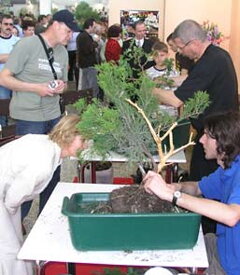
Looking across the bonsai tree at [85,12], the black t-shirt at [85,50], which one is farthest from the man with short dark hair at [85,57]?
the bonsai tree at [85,12]

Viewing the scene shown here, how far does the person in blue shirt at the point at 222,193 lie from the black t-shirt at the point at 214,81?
694 millimetres

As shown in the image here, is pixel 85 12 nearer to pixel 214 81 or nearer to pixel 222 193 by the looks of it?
pixel 214 81

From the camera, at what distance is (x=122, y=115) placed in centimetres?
144

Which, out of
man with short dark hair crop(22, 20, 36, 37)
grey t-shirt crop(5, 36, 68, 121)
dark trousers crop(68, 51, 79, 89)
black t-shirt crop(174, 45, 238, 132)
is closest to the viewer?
black t-shirt crop(174, 45, 238, 132)

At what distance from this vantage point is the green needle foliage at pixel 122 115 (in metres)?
1.39

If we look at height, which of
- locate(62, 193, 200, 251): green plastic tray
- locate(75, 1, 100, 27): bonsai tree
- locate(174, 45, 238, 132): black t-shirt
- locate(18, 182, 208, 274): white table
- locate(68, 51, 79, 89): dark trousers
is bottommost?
locate(68, 51, 79, 89): dark trousers

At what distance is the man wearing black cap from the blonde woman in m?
0.79

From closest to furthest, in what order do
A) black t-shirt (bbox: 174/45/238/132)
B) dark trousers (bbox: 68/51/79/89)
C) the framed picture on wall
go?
black t-shirt (bbox: 174/45/238/132)
the framed picture on wall
dark trousers (bbox: 68/51/79/89)

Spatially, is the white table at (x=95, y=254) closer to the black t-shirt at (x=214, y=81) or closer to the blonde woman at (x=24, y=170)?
the blonde woman at (x=24, y=170)

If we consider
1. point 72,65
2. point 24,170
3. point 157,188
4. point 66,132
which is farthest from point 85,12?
point 157,188

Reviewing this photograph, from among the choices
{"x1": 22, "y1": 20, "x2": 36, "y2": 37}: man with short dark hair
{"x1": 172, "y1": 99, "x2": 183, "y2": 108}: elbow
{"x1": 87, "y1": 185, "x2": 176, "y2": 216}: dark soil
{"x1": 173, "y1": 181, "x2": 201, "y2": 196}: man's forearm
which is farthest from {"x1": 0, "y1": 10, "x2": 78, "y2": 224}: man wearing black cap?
{"x1": 22, "y1": 20, "x2": 36, "y2": 37}: man with short dark hair

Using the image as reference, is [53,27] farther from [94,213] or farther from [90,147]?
[94,213]

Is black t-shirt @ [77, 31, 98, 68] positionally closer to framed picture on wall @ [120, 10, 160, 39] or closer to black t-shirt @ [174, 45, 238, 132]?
framed picture on wall @ [120, 10, 160, 39]

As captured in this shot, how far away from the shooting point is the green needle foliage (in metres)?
1.39
